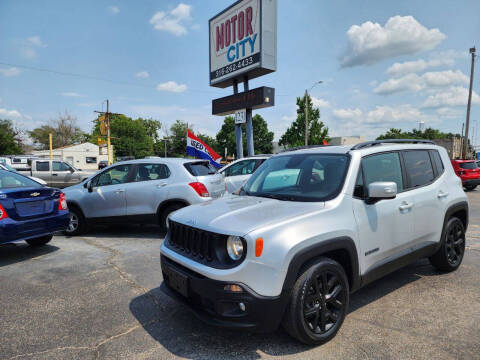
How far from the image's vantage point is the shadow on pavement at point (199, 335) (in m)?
2.62

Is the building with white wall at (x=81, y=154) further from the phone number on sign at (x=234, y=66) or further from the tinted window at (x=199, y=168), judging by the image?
the tinted window at (x=199, y=168)

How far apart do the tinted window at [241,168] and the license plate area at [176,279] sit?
21.1 feet

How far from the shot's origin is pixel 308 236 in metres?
2.54

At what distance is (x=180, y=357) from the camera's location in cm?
256

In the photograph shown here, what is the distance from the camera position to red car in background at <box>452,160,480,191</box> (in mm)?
15289

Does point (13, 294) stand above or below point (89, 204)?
below

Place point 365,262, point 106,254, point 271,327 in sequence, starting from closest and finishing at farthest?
1. point 271,327
2. point 365,262
3. point 106,254

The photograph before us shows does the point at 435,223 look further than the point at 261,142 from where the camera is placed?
No

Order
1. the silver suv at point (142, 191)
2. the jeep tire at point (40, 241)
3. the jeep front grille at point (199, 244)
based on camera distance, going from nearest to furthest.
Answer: the jeep front grille at point (199, 244), the jeep tire at point (40, 241), the silver suv at point (142, 191)

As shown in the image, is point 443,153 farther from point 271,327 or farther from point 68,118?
point 68,118

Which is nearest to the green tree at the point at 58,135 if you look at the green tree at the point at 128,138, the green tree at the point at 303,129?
the green tree at the point at 128,138

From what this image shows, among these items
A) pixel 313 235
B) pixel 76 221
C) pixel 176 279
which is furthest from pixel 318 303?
pixel 76 221

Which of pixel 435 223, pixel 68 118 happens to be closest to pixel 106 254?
pixel 435 223

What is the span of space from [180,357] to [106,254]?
350 centimetres
